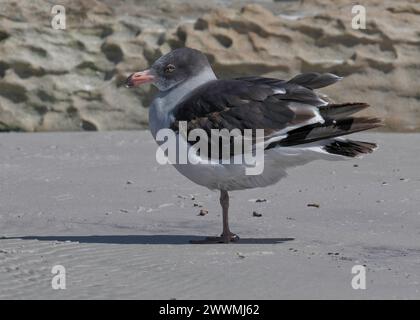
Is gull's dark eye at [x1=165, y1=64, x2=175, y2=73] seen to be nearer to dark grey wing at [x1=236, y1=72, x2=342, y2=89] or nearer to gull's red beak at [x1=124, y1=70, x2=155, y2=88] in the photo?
gull's red beak at [x1=124, y1=70, x2=155, y2=88]

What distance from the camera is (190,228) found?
24.2 ft

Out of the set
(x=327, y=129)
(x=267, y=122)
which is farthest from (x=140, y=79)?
(x=327, y=129)

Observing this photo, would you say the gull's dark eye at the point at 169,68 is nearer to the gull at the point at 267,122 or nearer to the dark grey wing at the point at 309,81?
the gull at the point at 267,122

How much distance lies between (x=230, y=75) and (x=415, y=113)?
88.1 inches

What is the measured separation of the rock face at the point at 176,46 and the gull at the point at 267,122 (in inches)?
209

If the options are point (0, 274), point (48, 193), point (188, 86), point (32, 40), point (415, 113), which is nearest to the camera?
point (0, 274)

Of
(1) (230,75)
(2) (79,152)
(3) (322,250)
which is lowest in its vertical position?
(3) (322,250)

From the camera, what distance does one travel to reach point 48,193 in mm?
8531

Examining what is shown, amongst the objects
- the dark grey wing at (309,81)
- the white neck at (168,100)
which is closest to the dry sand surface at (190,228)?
the white neck at (168,100)

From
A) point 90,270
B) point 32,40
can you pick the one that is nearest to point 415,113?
point 32,40

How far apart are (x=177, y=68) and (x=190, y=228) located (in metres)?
1.14

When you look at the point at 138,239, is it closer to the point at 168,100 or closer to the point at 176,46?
the point at 168,100
